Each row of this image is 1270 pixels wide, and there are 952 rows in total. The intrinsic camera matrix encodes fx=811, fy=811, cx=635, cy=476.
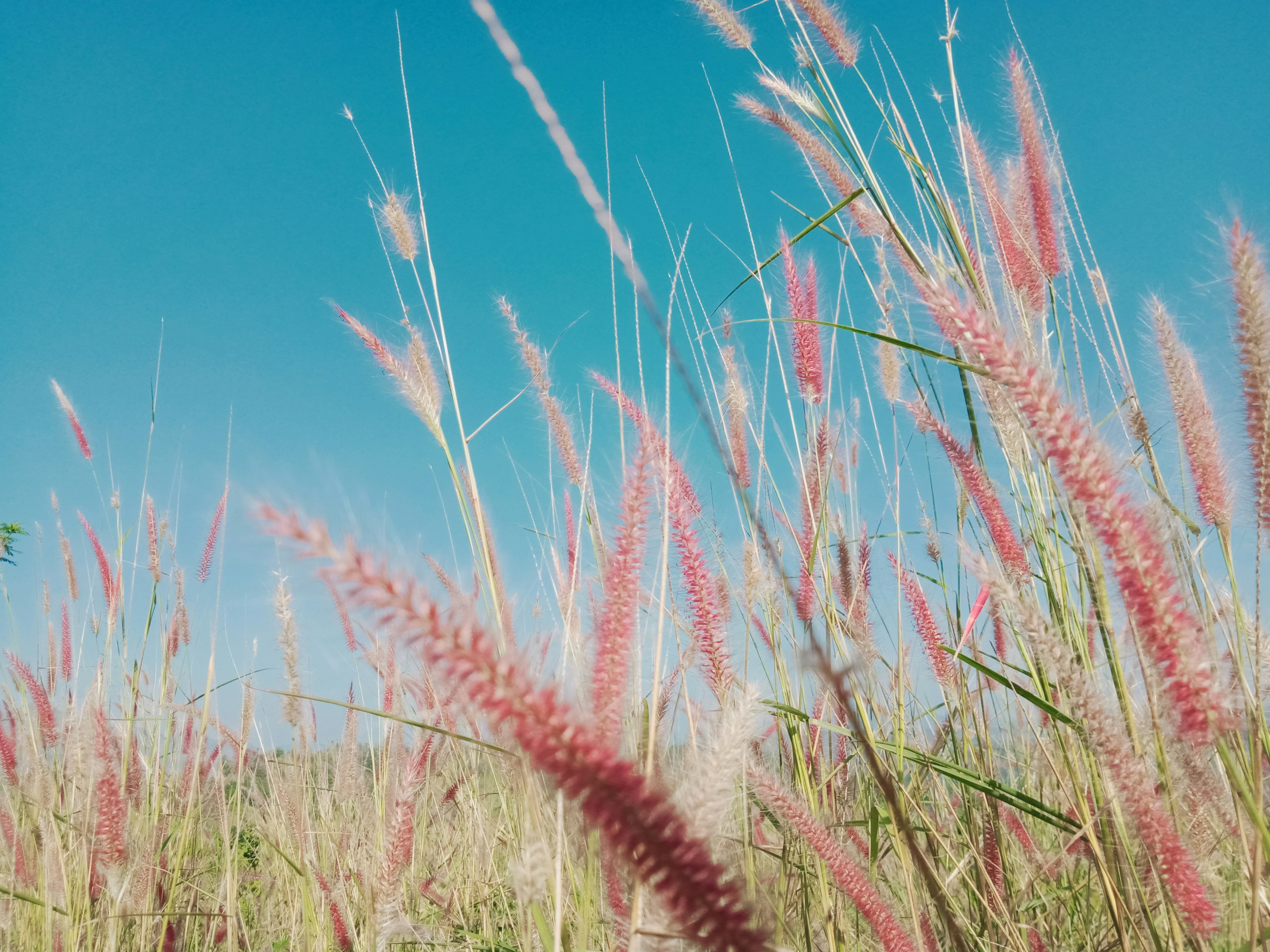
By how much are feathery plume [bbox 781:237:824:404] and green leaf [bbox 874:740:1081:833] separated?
3.16 ft

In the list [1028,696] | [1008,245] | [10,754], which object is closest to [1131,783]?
[1028,696]

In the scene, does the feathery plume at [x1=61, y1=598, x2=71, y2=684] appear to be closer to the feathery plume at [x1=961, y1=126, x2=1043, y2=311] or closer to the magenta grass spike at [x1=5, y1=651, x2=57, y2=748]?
the magenta grass spike at [x1=5, y1=651, x2=57, y2=748]

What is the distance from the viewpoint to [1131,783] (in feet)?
3.18

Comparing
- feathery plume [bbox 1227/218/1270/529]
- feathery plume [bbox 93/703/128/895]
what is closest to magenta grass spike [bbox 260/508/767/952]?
feathery plume [bbox 1227/218/1270/529]

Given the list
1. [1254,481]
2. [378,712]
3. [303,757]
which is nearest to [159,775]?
[303,757]

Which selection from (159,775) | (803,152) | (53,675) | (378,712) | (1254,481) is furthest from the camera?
(53,675)

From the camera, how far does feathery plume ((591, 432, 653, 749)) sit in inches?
26.8

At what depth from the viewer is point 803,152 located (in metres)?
2.01

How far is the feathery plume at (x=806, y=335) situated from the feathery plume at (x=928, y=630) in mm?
520

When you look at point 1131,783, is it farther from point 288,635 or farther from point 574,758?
point 288,635

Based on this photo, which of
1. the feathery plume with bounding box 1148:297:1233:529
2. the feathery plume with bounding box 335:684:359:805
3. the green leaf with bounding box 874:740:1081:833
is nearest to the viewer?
the feathery plume with bounding box 1148:297:1233:529

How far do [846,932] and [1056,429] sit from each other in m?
1.40

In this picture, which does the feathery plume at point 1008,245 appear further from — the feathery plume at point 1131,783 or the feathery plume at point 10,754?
the feathery plume at point 10,754

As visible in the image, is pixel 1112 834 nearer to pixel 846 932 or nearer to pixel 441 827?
pixel 846 932
